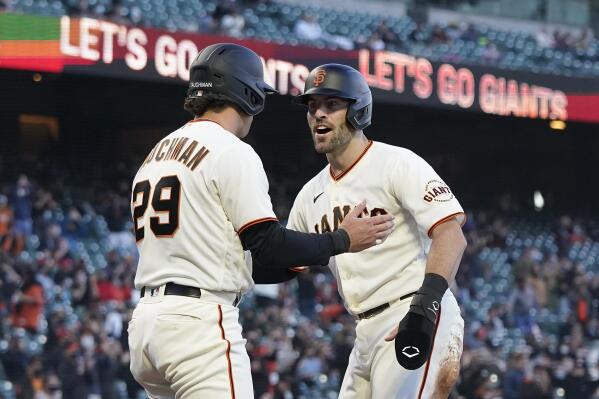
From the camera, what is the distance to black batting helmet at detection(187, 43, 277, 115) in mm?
4211

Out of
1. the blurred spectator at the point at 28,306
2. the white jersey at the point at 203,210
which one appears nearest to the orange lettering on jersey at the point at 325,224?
the white jersey at the point at 203,210

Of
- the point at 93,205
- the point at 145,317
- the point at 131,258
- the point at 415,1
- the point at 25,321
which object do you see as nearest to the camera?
the point at 145,317

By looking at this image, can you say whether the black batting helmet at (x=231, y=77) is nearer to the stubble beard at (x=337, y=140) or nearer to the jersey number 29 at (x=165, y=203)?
the jersey number 29 at (x=165, y=203)

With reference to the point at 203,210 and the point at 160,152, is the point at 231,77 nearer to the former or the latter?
the point at 160,152

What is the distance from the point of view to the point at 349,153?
17.3ft

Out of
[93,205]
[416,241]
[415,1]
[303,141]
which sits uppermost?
[415,1]

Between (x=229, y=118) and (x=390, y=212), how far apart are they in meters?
1.07

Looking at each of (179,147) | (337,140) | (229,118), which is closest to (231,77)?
(229,118)

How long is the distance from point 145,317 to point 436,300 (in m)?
1.18

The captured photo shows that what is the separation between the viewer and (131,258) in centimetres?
1380

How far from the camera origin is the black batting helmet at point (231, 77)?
4211mm

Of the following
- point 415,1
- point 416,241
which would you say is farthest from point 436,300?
point 415,1

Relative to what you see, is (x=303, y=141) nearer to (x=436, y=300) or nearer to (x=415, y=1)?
(x=415, y=1)

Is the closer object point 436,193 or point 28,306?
point 436,193
